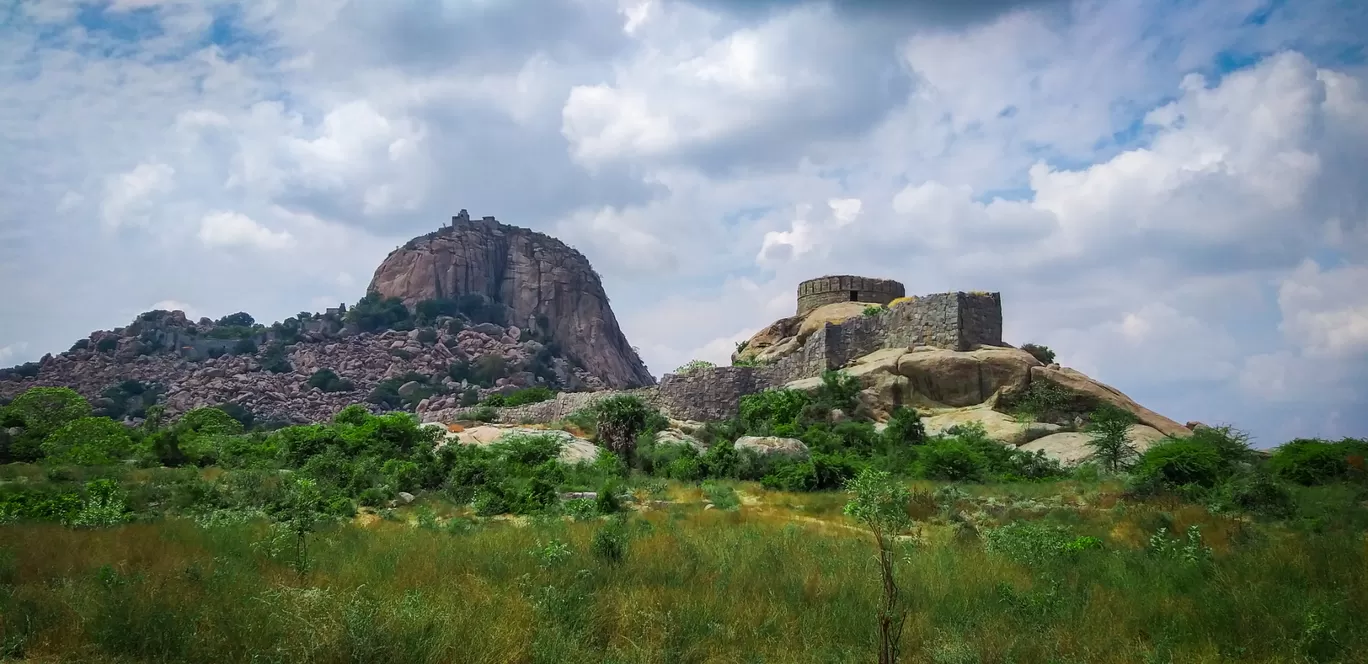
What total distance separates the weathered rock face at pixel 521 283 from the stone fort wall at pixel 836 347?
3083 inches

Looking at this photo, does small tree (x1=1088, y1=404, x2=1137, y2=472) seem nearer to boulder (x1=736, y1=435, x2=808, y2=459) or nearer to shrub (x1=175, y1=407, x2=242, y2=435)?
boulder (x1=736, y1=435, x2=808, y2=459)

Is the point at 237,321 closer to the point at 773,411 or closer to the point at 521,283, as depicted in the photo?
the point at 521,283

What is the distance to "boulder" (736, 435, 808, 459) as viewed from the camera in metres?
22.8

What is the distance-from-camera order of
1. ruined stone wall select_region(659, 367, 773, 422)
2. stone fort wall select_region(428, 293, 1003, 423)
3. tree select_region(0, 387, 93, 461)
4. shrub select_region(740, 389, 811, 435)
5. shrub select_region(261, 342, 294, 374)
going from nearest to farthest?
tree select_region(0, 387, 93, 461)
shrub select_region(740, 389, 811, 435)
stone fort wall select_region(428, 293, 1003, 423)
ruined stone wall select_region(659, 367, 773, 422)
shrub select_region(261, 342, 294, 374)

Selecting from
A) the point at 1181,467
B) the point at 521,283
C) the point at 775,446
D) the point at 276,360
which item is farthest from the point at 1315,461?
the point at 521,283

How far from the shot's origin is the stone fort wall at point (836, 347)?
29.4 metres

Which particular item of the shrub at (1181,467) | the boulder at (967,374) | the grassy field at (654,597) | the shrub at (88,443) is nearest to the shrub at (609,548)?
the grassy field at (654,597)

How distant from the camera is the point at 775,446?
23234 mm

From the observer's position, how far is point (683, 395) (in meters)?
34.9

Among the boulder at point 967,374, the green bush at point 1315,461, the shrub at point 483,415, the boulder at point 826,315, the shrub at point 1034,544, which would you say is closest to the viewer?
the shrub at point 1034,544

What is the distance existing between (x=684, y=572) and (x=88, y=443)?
86.1 feet

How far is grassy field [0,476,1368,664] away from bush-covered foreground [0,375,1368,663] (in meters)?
0.03

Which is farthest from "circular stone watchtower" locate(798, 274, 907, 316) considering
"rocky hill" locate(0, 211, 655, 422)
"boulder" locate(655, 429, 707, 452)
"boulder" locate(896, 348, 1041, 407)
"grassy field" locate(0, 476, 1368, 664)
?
"rocky hill" locate(0, 211, 655, 422)

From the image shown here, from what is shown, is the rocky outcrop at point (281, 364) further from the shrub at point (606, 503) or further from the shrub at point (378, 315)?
the shrub at point (606, 503)
